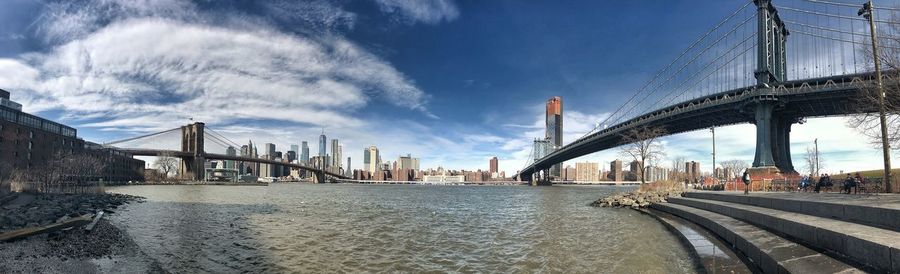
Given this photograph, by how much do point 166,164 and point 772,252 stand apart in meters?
178

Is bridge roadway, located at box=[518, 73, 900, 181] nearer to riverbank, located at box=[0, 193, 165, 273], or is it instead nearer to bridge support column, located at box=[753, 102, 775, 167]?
bridge support column, located at box=[753, 102, 775, 167]

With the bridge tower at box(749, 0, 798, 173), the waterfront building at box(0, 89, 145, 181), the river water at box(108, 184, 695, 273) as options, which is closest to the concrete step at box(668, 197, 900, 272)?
the river water at box(108, 184, 695, 273)

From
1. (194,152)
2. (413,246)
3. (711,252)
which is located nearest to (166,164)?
(194,152)

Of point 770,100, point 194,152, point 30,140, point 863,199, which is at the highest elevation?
point 770,100

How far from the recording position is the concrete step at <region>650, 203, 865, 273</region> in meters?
8.53

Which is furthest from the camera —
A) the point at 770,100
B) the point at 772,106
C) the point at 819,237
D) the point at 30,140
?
the point at 30,140

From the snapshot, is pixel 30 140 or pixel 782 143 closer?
pixel 782 143

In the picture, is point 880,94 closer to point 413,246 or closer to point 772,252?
point 772,252

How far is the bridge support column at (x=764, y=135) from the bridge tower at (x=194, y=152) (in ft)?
500

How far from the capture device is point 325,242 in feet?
61.2

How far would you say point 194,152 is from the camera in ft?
509

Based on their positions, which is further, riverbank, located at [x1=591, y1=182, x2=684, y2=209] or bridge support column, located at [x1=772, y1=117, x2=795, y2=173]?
bridge support column, located at [x1=772, y1=117, x2=795, y2=173]

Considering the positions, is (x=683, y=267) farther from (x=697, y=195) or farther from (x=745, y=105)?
(x=745, y=105)

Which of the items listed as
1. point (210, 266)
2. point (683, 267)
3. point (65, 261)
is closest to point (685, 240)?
point (683, 267)
